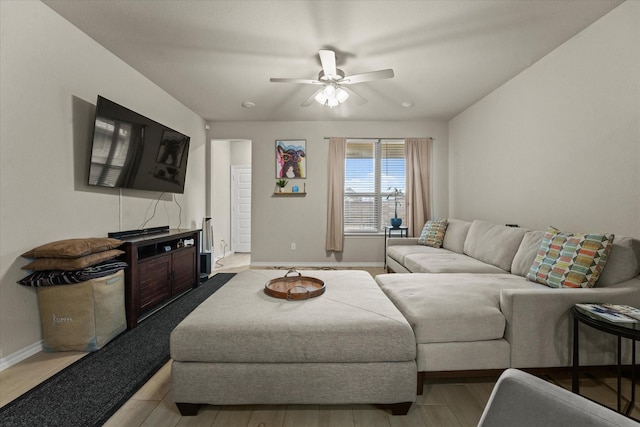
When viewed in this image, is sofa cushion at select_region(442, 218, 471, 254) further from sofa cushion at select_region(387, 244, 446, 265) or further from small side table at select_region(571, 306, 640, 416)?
small side table at select_region(571, 306, 640, 416)

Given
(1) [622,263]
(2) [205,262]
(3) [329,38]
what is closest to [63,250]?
(2) [205,262]

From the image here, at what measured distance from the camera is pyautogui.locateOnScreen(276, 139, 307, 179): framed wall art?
198 inches

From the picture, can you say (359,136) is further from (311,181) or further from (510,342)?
(510,342)

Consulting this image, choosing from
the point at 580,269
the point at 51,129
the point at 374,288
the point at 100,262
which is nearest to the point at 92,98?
the point at 51,129

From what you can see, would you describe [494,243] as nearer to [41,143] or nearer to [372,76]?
[372,76]

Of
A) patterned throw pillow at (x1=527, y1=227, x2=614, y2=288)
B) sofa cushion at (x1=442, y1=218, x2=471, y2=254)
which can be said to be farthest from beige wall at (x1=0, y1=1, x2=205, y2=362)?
sofa cushion at (x1=442, y1=218, x2=471, y2=254)

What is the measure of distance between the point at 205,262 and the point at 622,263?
4.50 m

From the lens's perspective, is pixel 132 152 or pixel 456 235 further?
pixel 456 235

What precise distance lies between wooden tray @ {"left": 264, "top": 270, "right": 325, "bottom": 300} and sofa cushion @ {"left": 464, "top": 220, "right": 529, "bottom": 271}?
1.99 metres

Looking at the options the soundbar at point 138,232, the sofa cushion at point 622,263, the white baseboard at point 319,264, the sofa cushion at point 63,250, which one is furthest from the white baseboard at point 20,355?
the sofa cushion at point 622,263

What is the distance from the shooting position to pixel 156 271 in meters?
2.87

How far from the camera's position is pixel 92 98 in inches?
102

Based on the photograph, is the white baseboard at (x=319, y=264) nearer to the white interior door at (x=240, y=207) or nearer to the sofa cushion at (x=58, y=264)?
the white interior door at (x=240, y=207)

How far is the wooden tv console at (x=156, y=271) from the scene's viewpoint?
98.3 inches
